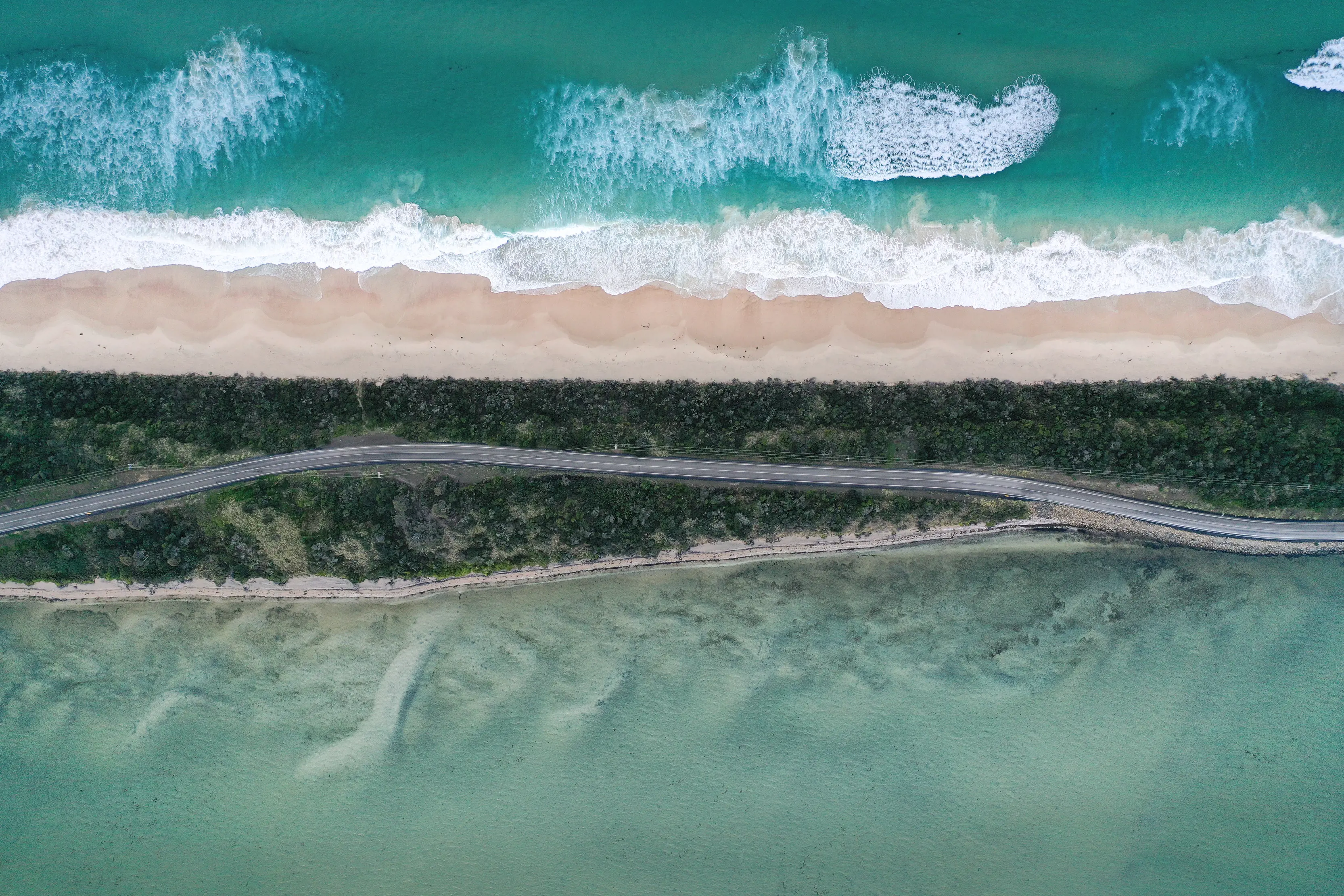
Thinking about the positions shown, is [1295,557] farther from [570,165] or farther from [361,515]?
[361,515]

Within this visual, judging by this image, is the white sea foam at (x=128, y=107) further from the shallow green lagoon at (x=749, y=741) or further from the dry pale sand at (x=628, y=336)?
the shallow green lagoon at (x=749, y=741)

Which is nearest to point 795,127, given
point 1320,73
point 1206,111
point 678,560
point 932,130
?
point 932,130

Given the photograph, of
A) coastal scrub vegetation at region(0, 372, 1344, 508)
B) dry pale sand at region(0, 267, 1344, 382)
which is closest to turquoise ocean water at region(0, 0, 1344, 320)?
dry pale sand at region(0, 267, 1344, 382)

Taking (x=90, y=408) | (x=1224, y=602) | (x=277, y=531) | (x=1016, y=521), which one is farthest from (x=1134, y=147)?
(x=90, y=408)

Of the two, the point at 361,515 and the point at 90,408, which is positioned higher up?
the point at 90,408

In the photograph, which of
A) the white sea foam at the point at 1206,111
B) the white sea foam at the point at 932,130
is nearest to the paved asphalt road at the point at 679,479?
the white sea foam at the point at 932,130
